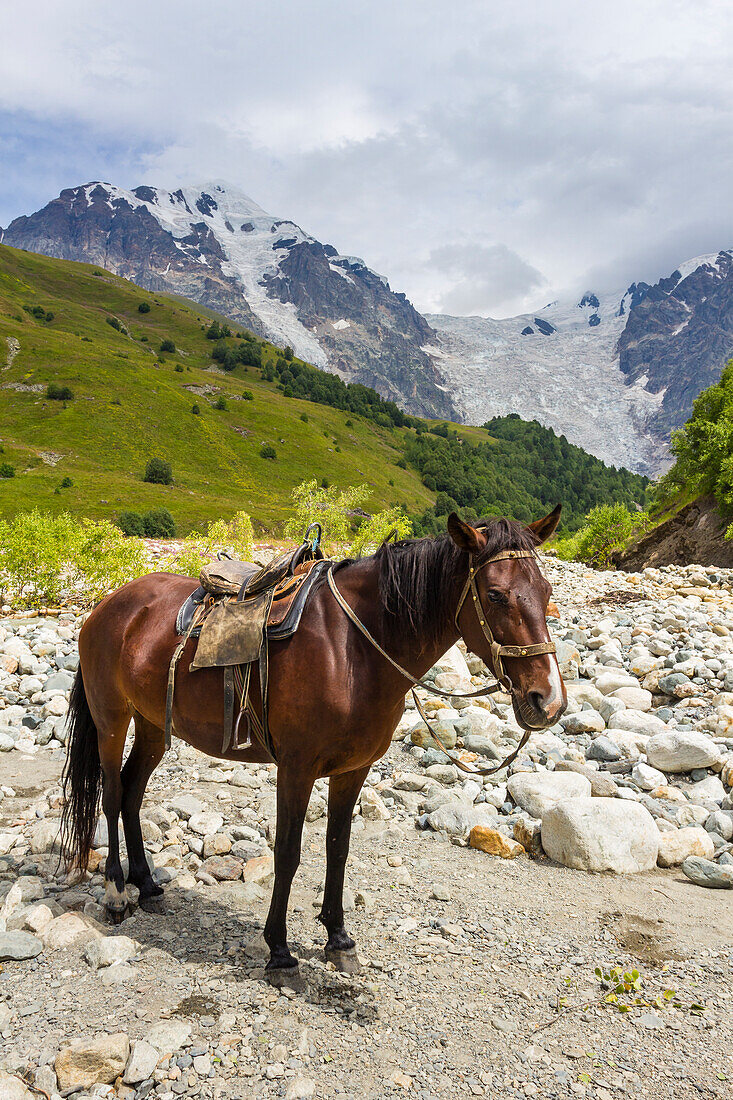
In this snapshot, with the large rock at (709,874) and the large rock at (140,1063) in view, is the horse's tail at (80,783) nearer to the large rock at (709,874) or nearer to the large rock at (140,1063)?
the large rock at (140,1063)

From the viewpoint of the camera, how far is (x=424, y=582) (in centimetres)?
381

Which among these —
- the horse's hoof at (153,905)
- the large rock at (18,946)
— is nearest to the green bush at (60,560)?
the horse's hoof at (153,905)

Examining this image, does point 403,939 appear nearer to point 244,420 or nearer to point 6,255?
point 244,420

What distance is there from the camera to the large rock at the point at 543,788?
6.41 meters

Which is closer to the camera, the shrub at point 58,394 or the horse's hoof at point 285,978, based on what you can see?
the horse's hoof at point 285,978

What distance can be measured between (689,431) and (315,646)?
2998 centimetres

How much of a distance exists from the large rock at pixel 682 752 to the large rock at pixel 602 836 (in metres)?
1.94

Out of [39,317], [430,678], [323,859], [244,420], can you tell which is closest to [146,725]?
[323,859]

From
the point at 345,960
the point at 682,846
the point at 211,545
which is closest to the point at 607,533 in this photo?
the point at 211,545

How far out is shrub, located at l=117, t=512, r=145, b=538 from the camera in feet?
190

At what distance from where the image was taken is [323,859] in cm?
552

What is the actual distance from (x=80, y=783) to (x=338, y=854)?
2620mm

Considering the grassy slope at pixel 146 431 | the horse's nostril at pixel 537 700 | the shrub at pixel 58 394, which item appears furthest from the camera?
the shrub at pixel 58 394

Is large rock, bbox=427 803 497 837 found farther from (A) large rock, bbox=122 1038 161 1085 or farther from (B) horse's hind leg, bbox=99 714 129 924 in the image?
(A) large rock, bbox=122 1038 161 1085
